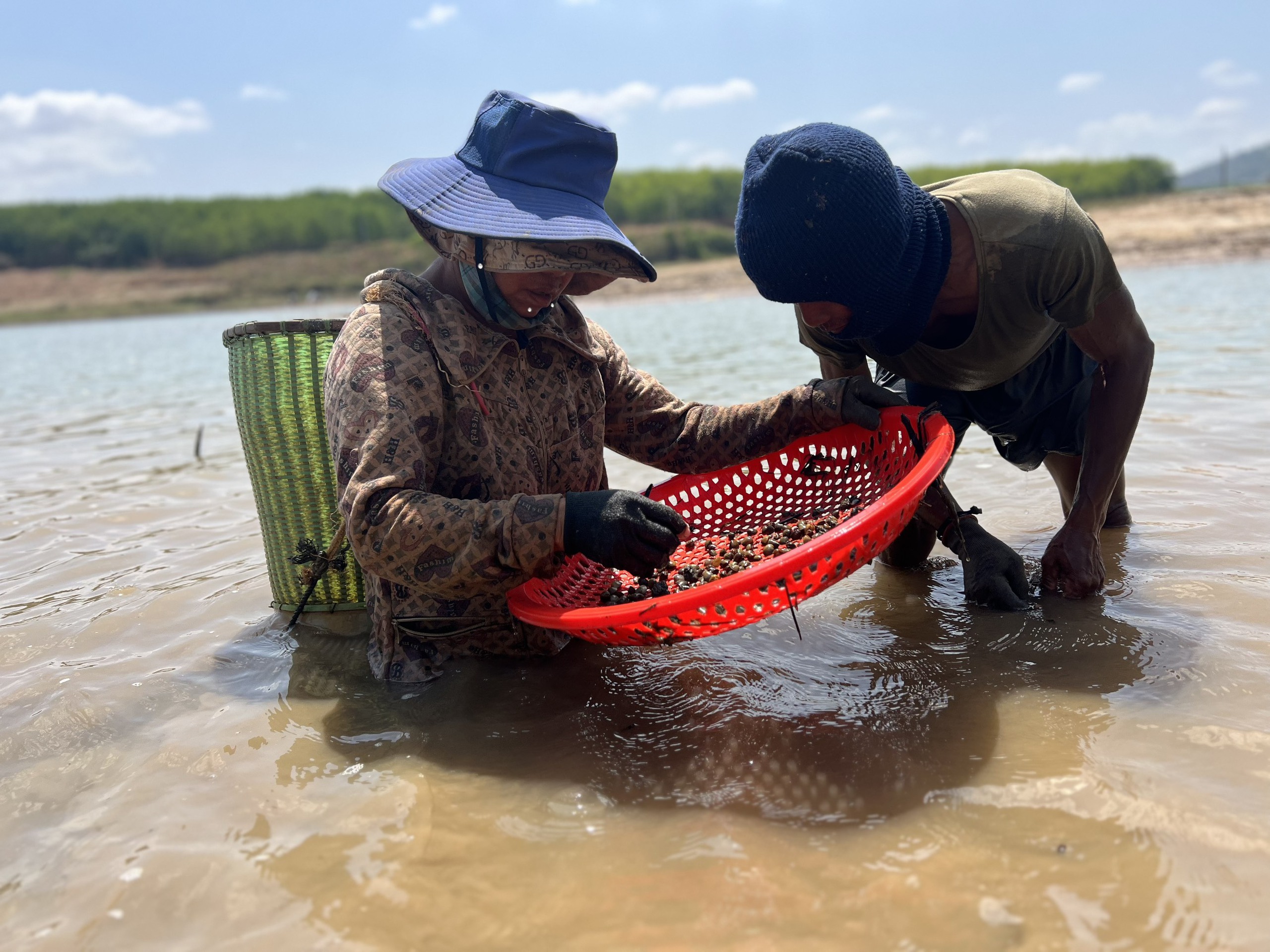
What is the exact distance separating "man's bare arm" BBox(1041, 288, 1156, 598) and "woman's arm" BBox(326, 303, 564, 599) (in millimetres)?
1471

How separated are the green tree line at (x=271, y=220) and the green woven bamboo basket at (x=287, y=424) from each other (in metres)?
36.7

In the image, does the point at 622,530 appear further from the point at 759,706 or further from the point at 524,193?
the point at 524,193

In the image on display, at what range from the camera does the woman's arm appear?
1.90 metres

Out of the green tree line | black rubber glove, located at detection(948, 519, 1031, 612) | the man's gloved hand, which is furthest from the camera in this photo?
the green tree line

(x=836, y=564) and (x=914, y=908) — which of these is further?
(x=836, y=564)

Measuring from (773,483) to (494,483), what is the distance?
0.91 metres

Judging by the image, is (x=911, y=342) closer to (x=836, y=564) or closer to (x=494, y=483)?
(x=836, y=564)

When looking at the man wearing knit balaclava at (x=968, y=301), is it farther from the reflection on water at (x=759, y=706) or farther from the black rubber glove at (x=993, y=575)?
the reflection on water at (x=759, y=706)

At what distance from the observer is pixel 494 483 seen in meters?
2.20

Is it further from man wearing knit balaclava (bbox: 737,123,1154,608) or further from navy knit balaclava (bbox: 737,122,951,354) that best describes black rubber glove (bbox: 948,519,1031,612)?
navy knit balaclava (bbox: 737,122,951,354)

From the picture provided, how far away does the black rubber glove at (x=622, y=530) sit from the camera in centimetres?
186

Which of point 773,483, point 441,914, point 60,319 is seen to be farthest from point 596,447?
point 60,319

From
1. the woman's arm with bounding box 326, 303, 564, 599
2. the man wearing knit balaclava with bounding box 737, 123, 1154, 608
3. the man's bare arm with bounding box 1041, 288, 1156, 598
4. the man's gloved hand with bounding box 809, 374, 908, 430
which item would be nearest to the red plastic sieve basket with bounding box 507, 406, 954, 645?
the man's gloved hand with bounding box 809, 374, 908, 430

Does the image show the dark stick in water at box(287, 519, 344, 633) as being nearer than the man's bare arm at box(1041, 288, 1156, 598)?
No
